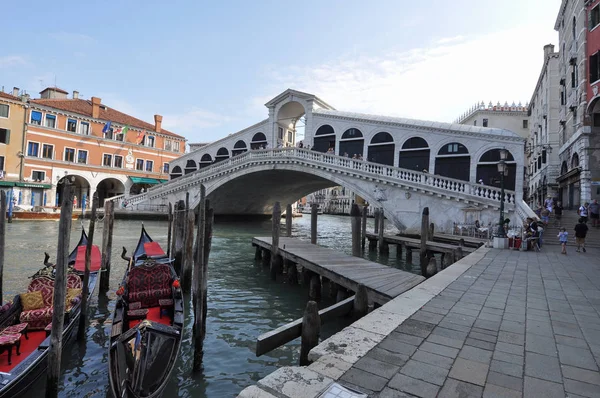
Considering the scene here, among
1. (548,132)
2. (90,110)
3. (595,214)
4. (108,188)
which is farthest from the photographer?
(108,188)

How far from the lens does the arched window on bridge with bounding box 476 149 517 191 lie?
52.3 ft

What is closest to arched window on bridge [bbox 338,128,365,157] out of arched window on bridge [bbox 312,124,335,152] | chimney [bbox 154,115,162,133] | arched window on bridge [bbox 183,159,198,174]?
arched window on bridge [bbox 312,124,335,152]

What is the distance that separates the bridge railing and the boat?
1199 centimetres

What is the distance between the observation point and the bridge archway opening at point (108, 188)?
2987 centimetres

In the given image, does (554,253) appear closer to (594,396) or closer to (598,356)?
(598,356)

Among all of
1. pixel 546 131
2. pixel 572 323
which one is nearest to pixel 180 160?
pixel 546 131

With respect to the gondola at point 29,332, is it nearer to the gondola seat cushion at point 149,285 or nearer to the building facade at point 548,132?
the gondola seat cushion at point 149,285

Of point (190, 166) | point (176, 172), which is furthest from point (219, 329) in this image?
point (176, 172)

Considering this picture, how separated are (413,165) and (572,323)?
1519cm

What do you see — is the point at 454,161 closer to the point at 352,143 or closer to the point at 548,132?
the point at 352,143

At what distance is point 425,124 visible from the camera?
17.9m

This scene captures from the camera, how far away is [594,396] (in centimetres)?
222

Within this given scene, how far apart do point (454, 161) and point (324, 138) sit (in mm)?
7746

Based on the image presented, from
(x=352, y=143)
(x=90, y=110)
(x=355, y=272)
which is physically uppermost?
(x=90, y=110)
